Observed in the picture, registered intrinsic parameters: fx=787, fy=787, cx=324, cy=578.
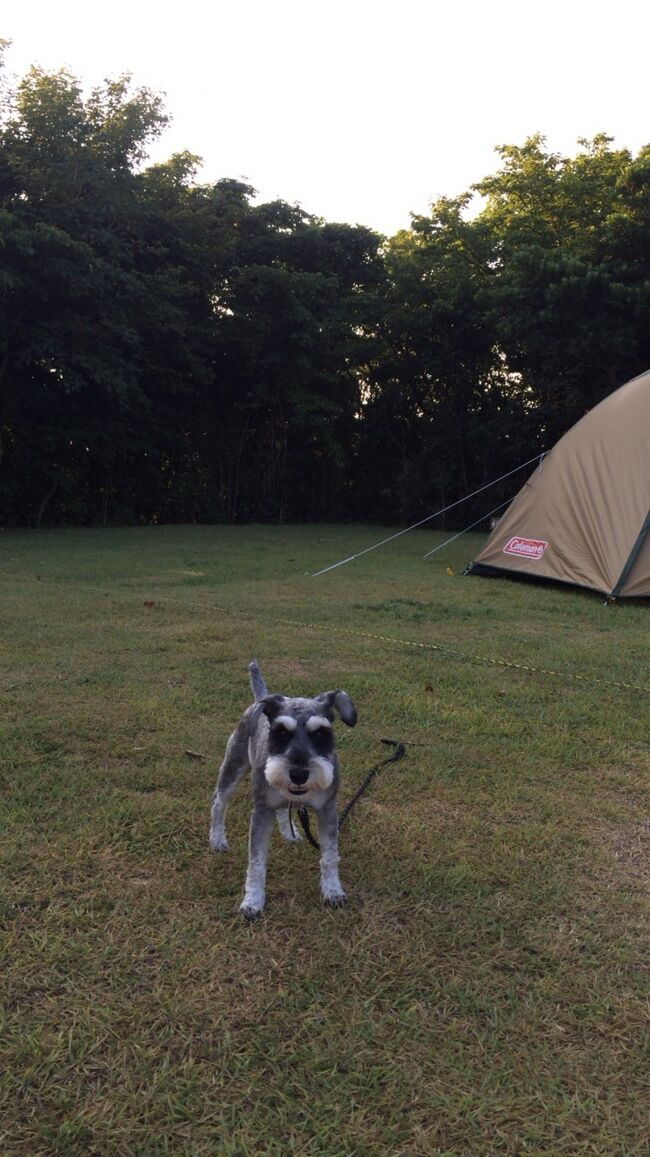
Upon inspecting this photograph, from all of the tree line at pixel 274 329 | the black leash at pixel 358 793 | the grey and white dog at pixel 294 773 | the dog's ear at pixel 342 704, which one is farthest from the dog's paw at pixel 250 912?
the tree line at pixel 274 329

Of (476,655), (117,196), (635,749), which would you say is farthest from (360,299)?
(635,749)

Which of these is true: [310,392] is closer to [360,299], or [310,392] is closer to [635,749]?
[360,299]

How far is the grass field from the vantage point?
170cm

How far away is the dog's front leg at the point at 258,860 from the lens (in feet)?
8.02

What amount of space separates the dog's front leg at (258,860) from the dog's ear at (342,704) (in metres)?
0.37

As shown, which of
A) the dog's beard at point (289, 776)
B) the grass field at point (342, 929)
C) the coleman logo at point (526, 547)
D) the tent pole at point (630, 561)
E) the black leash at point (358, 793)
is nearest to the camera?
the grass field at point (342, 929)

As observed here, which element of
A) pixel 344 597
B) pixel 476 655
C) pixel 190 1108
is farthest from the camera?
pixel 344 597

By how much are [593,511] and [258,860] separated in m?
7.53

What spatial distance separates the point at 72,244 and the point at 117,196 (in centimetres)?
241

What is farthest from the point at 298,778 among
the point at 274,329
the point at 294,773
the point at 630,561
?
the point at 274,329

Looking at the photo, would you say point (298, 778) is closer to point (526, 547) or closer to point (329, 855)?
point (329, 855)

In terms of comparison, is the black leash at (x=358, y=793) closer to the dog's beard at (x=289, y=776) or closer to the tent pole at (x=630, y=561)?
the dog's beard at (x=289, y=776)

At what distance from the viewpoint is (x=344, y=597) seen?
8.37 meters

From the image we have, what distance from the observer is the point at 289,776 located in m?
2.31
